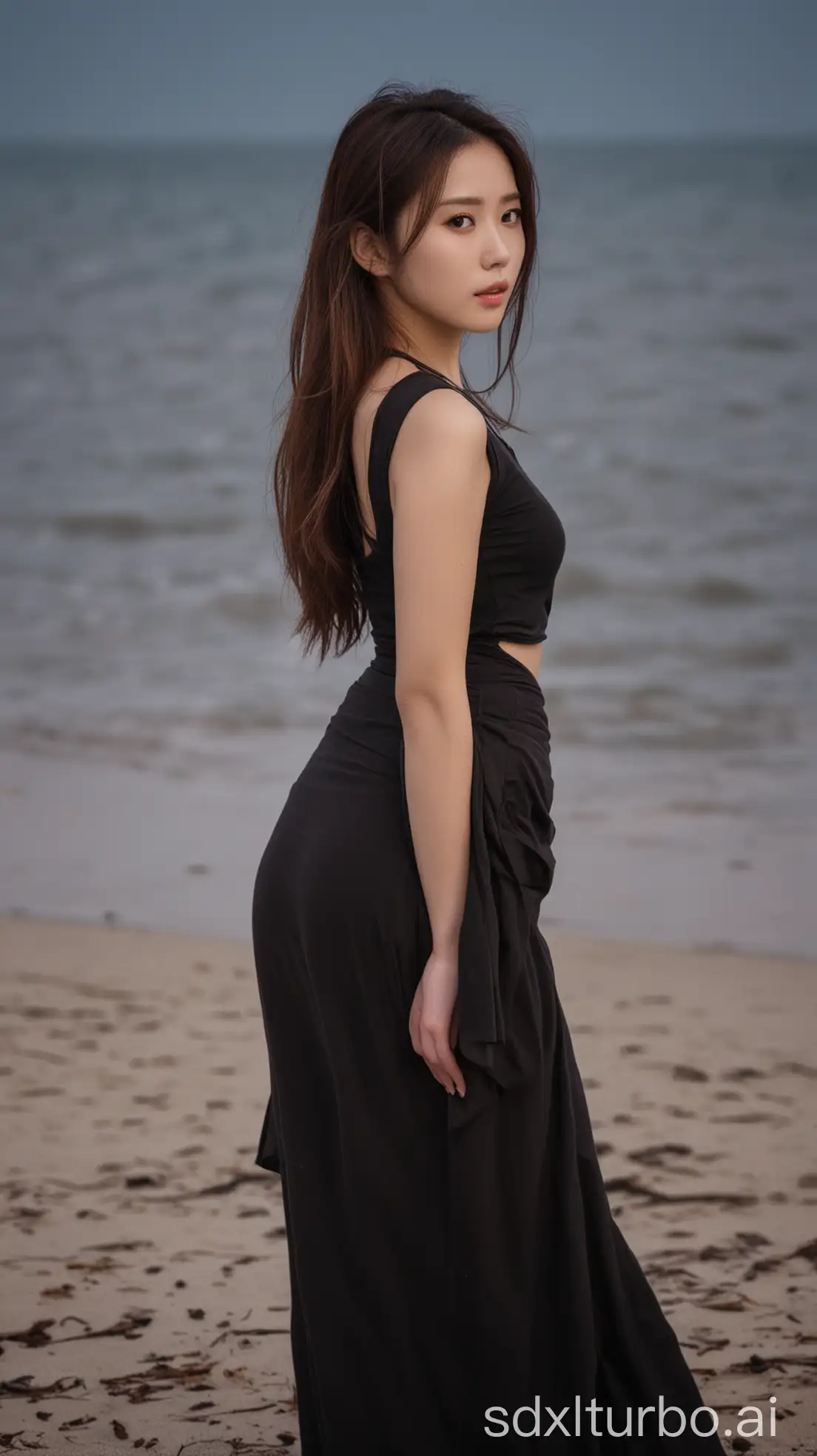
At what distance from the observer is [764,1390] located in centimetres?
253

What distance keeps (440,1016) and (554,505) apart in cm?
1215

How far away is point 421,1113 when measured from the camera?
1861 mm

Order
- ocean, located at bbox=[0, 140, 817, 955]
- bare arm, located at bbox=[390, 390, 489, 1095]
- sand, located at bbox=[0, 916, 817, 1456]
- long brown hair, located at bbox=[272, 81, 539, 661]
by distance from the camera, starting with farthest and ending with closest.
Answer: ocean, located at bbox=[0, 140, 817, 955]
sand, located at bbox=[0, 916, 817, 1456]
long brown hair, located at bbox=[272, 81, 539, 661]
bare arm, located at bbox=[390, 390, 489, 1095]

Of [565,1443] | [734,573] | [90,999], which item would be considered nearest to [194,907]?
[90,999]

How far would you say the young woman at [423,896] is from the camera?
1.79 m

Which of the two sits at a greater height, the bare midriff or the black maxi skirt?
the bare midriff

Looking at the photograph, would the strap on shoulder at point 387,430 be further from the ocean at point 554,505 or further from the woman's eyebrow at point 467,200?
the ocean at point 554,505

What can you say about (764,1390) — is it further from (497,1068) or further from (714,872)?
(714,872)

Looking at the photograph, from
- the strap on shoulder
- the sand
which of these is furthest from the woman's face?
the sand

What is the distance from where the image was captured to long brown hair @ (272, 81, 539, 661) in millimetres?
1830

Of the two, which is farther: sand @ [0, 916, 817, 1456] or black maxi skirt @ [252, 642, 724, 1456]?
sand @ [0, 916, 817, 1456]

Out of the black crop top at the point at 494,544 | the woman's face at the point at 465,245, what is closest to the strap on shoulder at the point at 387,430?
the black crop top at the point at 494,544

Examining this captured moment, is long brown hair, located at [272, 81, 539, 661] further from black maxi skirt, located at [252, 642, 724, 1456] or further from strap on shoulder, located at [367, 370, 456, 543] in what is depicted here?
black maxi skirt, located at [252, 642, 724, 1456]

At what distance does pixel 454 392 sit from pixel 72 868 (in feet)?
14.7
